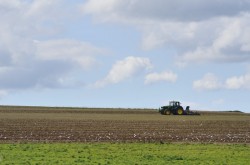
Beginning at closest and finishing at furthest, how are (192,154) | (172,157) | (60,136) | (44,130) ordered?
1. (172,157)
2. (192,154)
3. (60,136)
4. (44,130)

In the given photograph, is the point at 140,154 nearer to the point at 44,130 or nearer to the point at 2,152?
the point at 2,152

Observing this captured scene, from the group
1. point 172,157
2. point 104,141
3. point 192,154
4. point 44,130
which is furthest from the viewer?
point 44,130

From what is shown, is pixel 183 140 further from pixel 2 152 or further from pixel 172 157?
pixel 2 152

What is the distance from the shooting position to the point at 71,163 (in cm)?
2623

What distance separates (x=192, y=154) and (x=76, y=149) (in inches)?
260

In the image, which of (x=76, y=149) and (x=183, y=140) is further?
(x=183, y=140)

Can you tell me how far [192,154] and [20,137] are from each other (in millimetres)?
15672

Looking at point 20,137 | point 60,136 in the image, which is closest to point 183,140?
point 60,136

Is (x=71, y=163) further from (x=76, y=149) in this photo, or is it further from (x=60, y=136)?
(x=60, y=136)

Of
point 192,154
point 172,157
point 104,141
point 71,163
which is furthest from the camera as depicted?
point 104,141

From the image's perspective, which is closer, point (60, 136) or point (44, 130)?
point (60, 136)

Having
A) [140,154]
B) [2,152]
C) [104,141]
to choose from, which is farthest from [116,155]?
[104,141]

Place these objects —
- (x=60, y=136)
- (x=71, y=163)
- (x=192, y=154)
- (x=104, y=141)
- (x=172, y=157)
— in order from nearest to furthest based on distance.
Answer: (x=71, y=163), (x=172, y=157), (x=192, y=154), (x=104, y=141), (x=60, y=136)

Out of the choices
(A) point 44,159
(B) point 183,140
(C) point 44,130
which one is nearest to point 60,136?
(C) point 44,130
